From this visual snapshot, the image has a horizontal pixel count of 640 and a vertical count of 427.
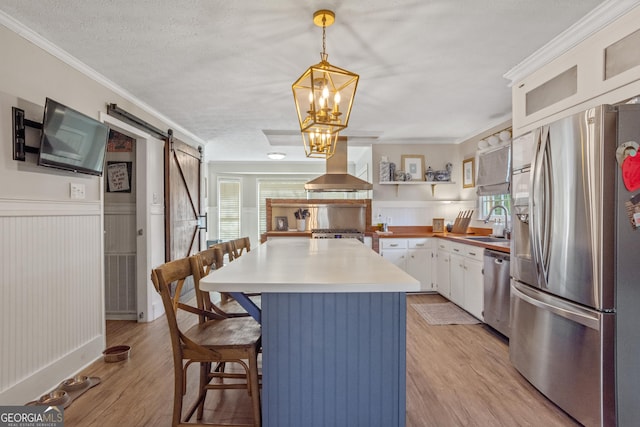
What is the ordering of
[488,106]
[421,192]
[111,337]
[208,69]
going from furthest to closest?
1. [421,192]
2. [488,106]
3. [111,337]
4. [208,69]

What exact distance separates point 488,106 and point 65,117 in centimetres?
382

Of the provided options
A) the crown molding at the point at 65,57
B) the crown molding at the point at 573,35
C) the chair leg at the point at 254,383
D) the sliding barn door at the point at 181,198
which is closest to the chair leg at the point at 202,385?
the chair leg at the point at 254,383

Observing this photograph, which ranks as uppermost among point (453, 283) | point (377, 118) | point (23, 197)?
point (377, 118)

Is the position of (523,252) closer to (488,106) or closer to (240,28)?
(488,106)

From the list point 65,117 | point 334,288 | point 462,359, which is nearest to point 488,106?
point 462,359

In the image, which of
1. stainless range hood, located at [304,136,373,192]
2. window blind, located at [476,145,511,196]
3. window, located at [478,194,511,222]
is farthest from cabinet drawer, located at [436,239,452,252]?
stainless range hood, located at [304,136,373,192]

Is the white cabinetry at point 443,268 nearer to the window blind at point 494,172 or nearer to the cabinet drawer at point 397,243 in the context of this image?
the cabinet drawer at point 397,243

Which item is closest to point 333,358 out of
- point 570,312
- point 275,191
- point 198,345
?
point 198,345

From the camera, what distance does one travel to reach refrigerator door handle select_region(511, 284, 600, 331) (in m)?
1.81

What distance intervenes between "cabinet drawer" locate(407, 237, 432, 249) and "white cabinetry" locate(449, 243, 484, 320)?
1.81 feet

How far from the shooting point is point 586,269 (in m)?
1.84

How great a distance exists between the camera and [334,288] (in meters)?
1.41

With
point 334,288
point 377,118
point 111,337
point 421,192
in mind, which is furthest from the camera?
point 421,192

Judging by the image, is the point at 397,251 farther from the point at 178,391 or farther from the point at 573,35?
the point at 178,391
